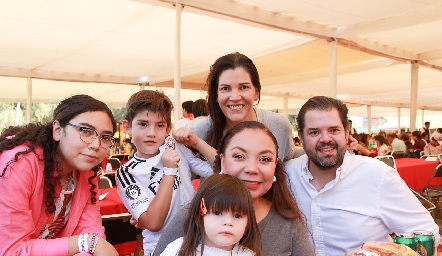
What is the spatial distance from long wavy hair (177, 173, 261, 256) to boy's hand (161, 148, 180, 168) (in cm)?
47

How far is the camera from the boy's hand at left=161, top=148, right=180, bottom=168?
1.93 metres

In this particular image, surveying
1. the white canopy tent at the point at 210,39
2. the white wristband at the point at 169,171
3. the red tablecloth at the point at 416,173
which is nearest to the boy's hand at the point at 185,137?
the white wristband at the point at 169,171

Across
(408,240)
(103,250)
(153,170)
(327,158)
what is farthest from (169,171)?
(408,240)

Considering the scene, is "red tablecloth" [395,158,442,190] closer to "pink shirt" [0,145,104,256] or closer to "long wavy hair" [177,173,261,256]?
"long wavy hair" [177,173,261,256]

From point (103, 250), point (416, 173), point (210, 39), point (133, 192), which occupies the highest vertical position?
point (210, 39)

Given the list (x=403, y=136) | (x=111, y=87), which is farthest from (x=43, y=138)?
(x=111, y=87)

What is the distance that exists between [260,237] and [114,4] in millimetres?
5761

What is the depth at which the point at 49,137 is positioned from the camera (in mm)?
1782

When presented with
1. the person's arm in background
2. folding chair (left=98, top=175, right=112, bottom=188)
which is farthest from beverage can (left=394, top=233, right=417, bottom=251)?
folding chair (left=98, top=175, right=112, bottom=188)

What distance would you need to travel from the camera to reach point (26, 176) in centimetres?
161

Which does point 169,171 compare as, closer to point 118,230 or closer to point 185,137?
point 185,137

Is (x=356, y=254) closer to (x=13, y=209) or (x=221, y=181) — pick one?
(x=221, y=181)

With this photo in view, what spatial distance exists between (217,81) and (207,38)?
6435mm

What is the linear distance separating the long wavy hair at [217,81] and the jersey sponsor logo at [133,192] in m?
0.50
